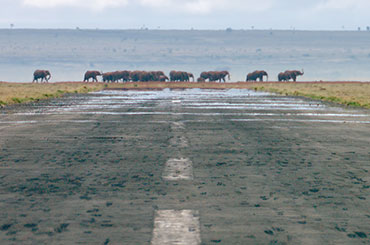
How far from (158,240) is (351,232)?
1708 mm

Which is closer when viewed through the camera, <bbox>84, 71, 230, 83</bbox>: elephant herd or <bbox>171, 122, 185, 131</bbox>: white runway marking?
<bbox>171, 122, 185, 131</bbox>: white runway marking

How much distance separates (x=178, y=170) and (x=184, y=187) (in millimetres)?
1285

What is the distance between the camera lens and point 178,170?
9188 millimetres

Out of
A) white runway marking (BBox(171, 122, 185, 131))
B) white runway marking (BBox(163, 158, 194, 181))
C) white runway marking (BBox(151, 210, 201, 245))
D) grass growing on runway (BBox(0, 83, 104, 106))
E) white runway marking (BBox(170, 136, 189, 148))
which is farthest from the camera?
grass growing on runway (BBox(0, 83, 104, 106))

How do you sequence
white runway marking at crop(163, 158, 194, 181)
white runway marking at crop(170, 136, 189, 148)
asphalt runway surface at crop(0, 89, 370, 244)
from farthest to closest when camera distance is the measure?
white runway marking at crop(170, 136, 189, 148) < white runway marking at crop(163, 158, 194, 181) < asphalt runway surface at crop(0, 89, 370, 244)

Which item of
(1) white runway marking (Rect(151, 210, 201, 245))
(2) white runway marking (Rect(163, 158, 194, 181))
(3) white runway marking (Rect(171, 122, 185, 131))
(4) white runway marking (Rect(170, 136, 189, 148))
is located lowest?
(3) white runway marking (Rect(171, 122, 185, 131))

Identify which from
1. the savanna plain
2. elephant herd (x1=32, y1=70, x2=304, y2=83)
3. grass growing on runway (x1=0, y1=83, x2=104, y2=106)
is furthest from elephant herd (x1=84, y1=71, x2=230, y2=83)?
the savanna plain

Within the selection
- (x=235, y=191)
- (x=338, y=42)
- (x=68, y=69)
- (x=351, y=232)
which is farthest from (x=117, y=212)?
(x=338, y=42)

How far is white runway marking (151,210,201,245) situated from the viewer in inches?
220

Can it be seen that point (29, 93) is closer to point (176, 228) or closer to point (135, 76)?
point (176, 228)

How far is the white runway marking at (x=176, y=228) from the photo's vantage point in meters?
5.58

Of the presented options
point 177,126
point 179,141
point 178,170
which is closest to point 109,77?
point 177,126

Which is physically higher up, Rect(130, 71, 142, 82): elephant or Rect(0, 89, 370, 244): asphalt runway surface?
Rect(0, 89, 370, 244): asphalt runway surface

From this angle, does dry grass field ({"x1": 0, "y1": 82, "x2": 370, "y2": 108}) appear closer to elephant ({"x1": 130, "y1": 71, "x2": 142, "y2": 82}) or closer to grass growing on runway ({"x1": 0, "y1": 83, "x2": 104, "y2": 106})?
grass growing on runway ({"x1": 0, "y1": 83, "x2": 104, "y2": 106})
